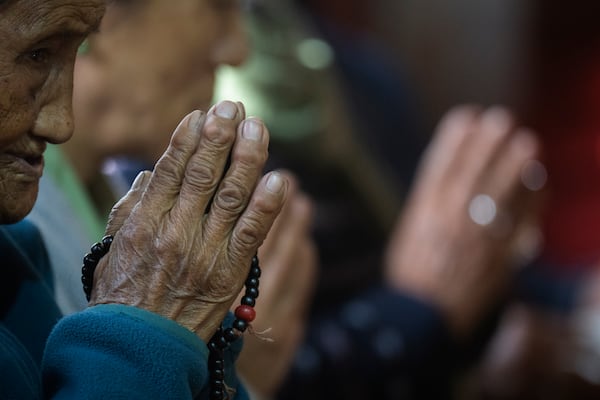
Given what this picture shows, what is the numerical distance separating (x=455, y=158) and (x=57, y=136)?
3.30 feet

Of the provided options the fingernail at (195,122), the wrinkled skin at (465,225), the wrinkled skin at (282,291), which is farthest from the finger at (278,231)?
the fingernail at (195,122)

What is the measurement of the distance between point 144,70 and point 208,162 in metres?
0.52

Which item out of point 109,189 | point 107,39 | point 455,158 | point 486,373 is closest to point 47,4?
point 109,189

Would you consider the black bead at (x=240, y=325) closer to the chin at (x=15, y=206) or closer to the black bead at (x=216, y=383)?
the black bead at (x=216, y=383)

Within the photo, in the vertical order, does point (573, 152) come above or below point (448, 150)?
above

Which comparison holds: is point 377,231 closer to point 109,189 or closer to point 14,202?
point 109,189

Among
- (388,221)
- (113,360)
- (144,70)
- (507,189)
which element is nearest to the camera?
(113,360)

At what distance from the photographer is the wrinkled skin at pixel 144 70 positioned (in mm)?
1017

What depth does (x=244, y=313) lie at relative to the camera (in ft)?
2.05

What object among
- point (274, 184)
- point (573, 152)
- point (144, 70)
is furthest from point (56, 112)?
point (573, 152)

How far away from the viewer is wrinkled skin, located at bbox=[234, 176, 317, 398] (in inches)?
43.1

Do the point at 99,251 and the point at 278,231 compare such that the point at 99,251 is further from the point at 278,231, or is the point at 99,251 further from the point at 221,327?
the point at 278,231

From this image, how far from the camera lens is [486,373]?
167cm

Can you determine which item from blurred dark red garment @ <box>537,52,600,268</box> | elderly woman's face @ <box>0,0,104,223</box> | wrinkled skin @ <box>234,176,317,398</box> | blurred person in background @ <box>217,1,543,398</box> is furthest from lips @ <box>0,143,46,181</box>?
blurred dark red garment @ <box>537,52,600,268</box>
